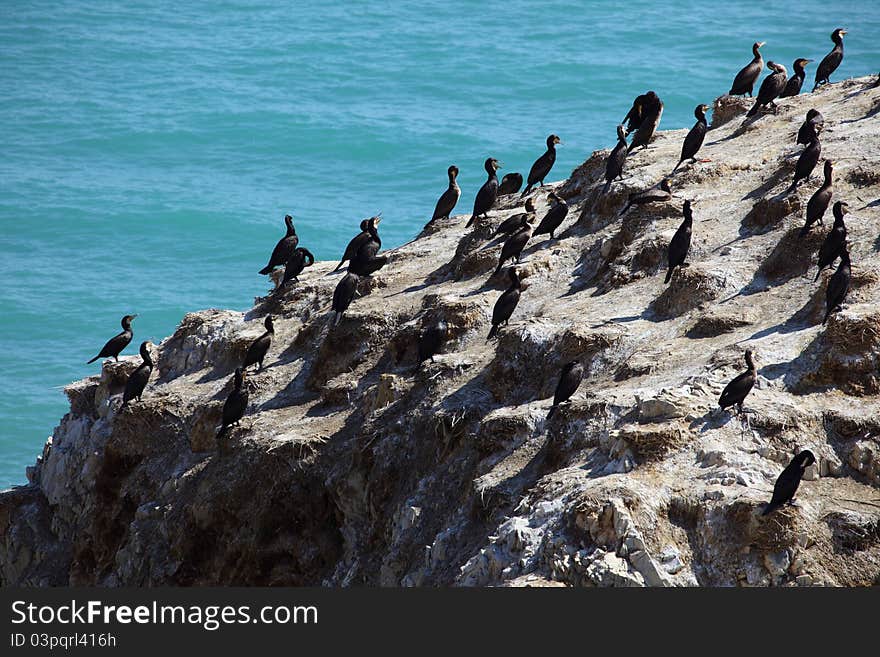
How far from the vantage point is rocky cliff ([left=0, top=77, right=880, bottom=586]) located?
1791 cm

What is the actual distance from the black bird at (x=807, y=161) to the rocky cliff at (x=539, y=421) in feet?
0.90

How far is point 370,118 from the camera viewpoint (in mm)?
93688

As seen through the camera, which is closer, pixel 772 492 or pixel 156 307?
pixel 772 492

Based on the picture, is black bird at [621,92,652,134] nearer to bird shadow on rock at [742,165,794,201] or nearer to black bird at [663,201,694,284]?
bird shadow on rock at [742,165,794,201]

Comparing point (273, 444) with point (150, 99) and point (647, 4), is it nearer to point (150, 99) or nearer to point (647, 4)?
point (150, 99)

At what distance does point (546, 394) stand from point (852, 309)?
4.77 meters

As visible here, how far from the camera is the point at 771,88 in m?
29.8

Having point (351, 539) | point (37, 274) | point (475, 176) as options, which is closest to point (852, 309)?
point (351, 539)

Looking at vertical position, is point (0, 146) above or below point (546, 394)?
above

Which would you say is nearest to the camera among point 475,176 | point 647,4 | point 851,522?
point 851,522

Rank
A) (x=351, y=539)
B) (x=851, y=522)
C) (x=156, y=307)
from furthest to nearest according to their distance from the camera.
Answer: (x=156, y=307) < (x=351, y=539) < (x=851, y=522)

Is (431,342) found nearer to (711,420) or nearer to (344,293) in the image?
(344,293)

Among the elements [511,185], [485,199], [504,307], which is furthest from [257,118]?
[504,307]

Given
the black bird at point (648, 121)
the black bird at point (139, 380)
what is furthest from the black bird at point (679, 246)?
the black bird at point (139, 380)
